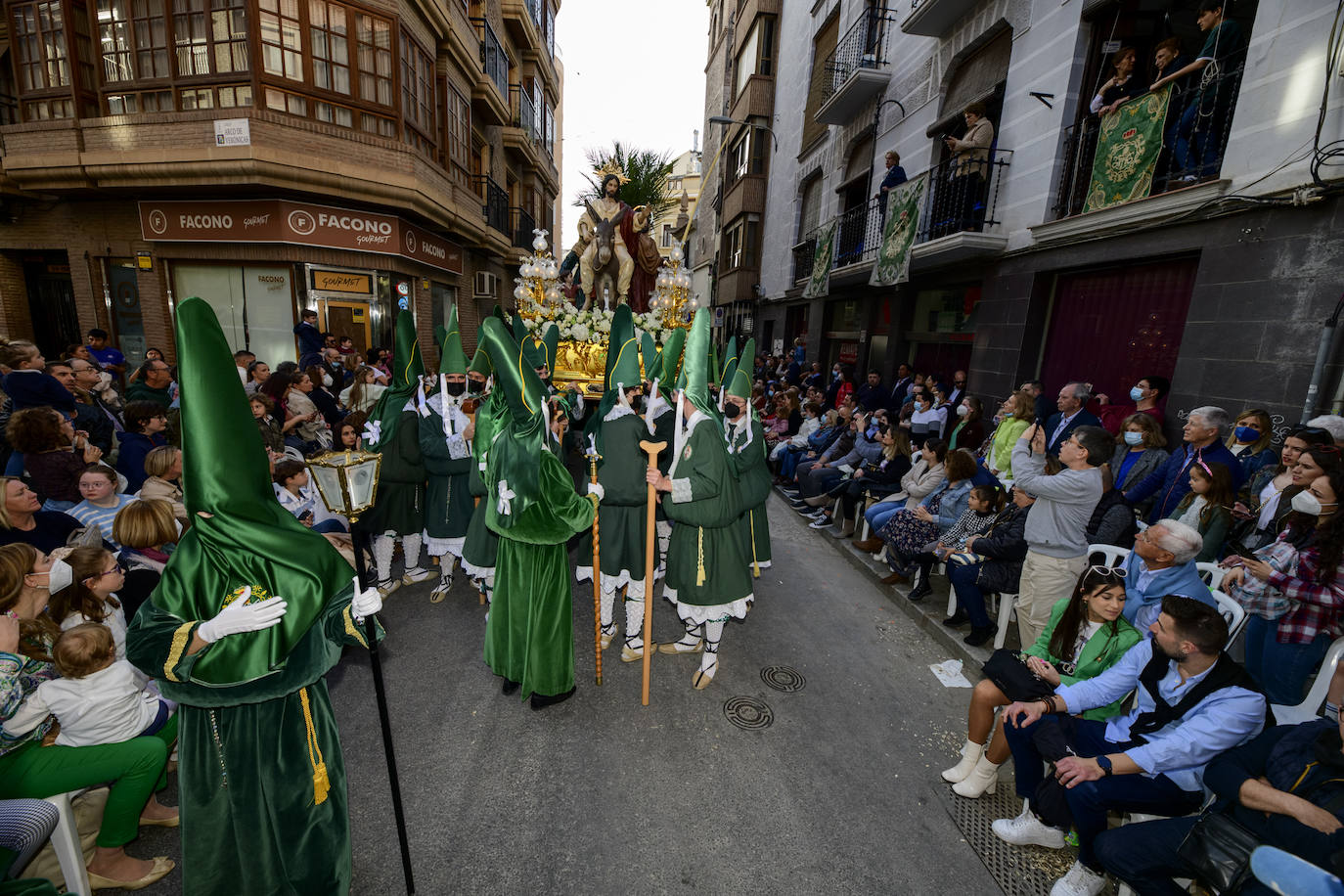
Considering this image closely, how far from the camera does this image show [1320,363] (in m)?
4.71

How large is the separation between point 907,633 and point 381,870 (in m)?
4.43

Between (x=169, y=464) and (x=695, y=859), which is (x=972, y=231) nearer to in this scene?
(x=695, y=859)

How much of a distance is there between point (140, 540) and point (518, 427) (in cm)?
224

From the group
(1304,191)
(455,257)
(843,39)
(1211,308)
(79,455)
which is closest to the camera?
(79,455)

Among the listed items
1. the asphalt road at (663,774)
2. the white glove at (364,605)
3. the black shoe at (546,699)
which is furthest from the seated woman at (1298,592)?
the white glove at (364,605)

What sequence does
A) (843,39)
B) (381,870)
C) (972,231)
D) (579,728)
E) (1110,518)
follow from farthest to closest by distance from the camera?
1. (843,39)
2. (972,231)
3. (1110,518)
4. (579,728)
5. (381,870)

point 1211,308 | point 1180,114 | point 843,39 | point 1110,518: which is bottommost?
point 1110,518

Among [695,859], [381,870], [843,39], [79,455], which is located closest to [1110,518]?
[695,859]

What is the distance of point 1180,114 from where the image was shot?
613 cm

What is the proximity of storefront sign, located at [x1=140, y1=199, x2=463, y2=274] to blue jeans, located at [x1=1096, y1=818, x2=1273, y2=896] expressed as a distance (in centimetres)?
1431

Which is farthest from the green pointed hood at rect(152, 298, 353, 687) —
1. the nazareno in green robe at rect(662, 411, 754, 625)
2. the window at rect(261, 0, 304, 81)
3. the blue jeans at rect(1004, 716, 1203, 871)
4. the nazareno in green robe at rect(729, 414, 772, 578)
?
the window at rect(261, 0, 304, 81)

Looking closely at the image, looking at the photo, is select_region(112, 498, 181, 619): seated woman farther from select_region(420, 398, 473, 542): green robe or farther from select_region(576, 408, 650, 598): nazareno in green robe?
select_region(576, 408, 650, 598): nazareno in green robe

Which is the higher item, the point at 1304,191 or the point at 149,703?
the point at 1304,191

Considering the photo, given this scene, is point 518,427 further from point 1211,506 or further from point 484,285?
point 484,285
